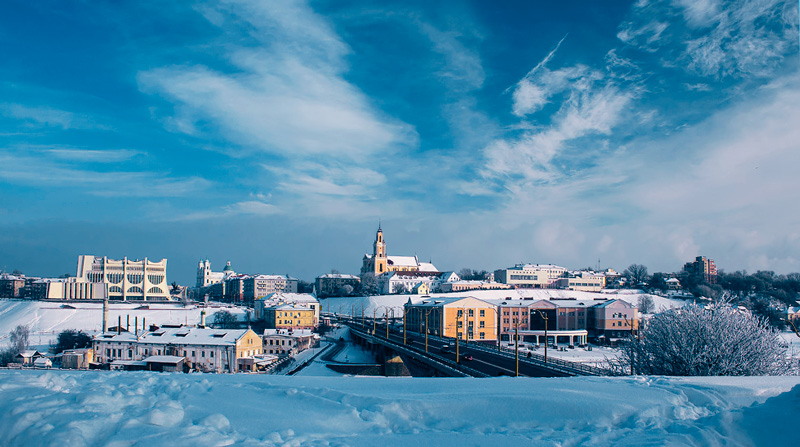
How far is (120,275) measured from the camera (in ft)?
290

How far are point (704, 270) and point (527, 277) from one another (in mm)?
42404

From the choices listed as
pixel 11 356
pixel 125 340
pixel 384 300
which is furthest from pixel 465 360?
pixel 384 300

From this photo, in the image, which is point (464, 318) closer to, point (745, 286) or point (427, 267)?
point (745, 286)

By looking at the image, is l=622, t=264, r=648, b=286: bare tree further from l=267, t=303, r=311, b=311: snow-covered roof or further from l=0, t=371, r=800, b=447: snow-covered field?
l=0, t=371, r=800, b=447: snow-covered field

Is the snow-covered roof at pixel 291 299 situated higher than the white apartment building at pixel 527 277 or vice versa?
the white apartment building at pixel 527 277

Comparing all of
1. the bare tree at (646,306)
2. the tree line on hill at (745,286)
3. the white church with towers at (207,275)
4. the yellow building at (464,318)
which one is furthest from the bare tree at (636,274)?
the white church with towers at (207,275)

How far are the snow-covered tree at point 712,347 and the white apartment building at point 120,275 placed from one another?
91.1 meters

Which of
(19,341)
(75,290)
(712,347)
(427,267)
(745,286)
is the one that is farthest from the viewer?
(427,267)

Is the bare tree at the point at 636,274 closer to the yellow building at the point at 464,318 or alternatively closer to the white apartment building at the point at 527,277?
the white apartment building at the point at 527,277

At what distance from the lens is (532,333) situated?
53594 mm

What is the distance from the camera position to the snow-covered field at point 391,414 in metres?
3.62

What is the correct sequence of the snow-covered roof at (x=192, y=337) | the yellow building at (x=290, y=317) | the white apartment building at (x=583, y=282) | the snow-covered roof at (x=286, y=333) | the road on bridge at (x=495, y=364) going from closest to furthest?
the road on bridge at (x=495, y=364)
the snow-covered roof at (x=192, y=337)
the snow-covered roof at (x=286, y=333)
the yellow building at (x=290, y=317)
the white apartment building at (x=583, y=282)

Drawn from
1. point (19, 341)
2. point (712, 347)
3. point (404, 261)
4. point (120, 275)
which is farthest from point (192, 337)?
point (404, 261)

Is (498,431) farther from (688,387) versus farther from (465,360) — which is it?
(465,360)
